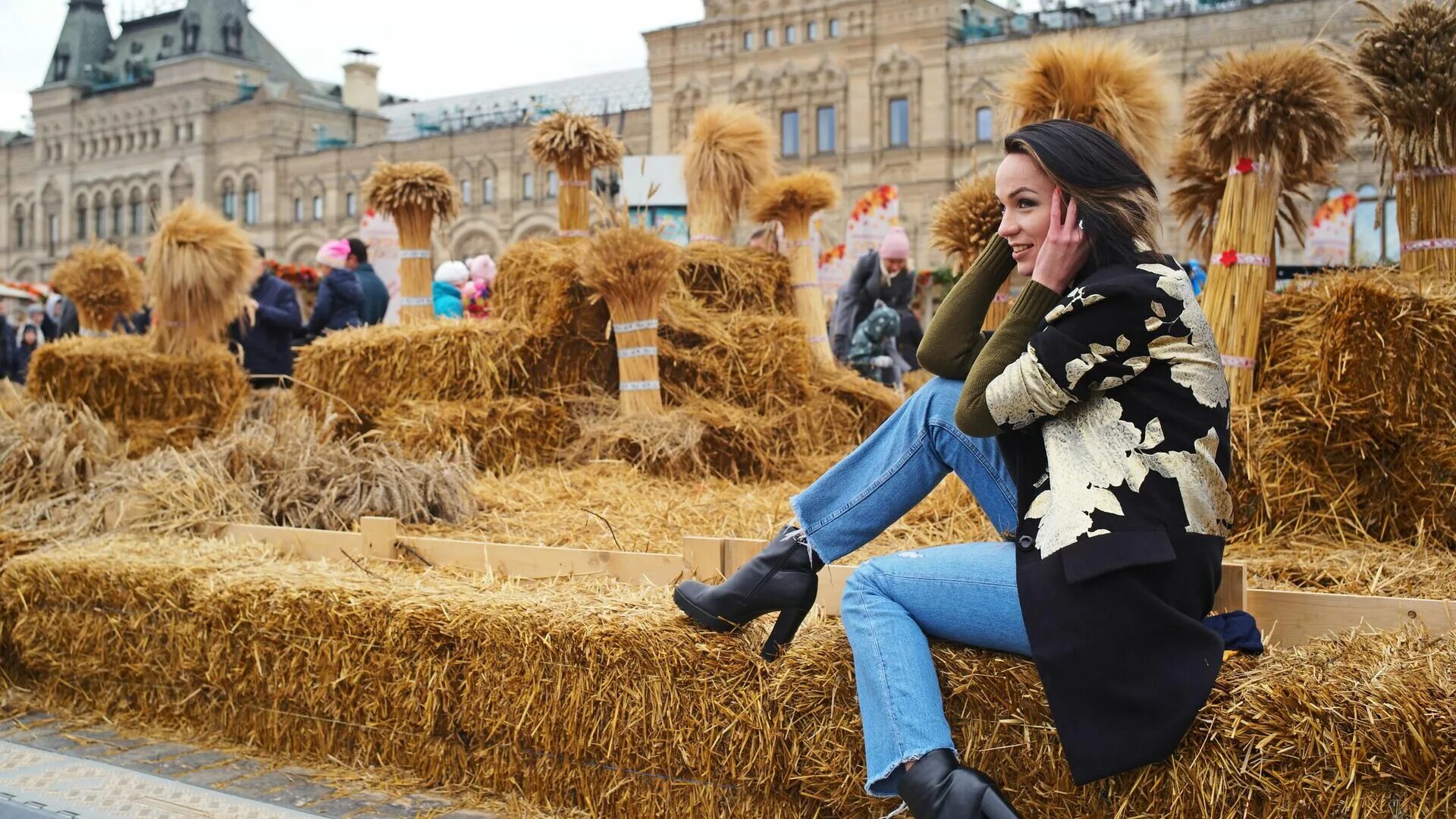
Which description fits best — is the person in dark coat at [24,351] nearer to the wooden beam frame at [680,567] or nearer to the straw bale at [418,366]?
the straw bale at [418,366]

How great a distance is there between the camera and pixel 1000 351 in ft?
7.89

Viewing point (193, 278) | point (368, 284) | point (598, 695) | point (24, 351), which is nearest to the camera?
point (598, 695)

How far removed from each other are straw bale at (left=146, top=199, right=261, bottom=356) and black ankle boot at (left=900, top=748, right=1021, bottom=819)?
4854mm

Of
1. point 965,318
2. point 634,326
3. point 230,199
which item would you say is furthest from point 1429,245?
point 230,199

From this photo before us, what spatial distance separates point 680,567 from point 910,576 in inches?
43.3

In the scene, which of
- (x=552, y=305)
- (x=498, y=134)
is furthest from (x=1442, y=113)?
(x=498, y=134)

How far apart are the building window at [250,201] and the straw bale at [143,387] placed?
41.4m

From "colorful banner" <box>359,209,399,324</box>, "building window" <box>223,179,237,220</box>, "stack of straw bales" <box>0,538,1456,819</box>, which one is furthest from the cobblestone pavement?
"building window" <box>223,179,237,220</box>

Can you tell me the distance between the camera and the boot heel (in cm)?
Result: 273

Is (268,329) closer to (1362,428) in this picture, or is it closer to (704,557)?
(704,557)

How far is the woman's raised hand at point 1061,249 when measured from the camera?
238cm

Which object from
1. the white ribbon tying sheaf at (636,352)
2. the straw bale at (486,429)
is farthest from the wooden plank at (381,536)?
the white ribbon tying sheaf at (636,352)

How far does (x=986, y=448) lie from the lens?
256 centimetres

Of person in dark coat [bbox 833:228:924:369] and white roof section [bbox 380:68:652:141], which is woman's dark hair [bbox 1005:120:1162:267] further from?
white roof section [bbox 380:68:652:141]
